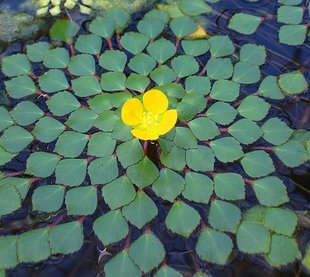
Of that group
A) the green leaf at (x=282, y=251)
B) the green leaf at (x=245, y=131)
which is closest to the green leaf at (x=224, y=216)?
the green leaf at (x=282, y=251)

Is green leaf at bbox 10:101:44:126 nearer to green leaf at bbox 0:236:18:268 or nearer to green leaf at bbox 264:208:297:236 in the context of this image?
green leaf at bbox 0:236:18:268

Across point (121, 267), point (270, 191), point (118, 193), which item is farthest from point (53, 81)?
point (270, 191)

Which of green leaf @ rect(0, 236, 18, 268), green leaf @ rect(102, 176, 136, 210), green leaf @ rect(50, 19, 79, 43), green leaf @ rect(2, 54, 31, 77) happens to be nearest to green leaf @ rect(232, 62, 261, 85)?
green leaf @ rect(102, 176, 136, 210)

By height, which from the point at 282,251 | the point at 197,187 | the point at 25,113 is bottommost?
the point at 282,251

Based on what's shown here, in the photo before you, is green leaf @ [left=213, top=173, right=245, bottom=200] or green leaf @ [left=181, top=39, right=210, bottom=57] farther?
green leaf @ [left=181, top=39, right=210, bottom=57]

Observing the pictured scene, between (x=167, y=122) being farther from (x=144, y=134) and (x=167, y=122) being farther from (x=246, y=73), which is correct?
(x=246, y=73)

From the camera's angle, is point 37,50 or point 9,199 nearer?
point 9,199
